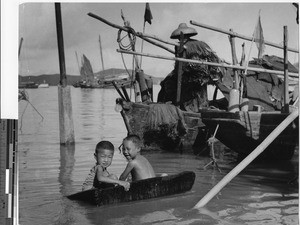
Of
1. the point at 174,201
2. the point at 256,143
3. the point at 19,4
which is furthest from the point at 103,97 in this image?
the point at 19,4

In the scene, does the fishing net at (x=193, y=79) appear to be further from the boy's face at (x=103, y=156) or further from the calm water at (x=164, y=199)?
the boy's face at (x=103, y=156)

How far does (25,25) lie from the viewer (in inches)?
186

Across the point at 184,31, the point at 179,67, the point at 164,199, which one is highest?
the point at 184,31

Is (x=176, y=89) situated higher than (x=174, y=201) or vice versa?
(x=176, y=89)

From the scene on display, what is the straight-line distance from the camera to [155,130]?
9.90 metres

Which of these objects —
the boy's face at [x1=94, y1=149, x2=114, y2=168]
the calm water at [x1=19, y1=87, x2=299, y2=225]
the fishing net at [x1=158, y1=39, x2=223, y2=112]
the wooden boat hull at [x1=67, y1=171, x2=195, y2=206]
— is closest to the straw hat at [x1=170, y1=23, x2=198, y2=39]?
the fishing net at [x1=158, y1=39, x2=223, y2=112]

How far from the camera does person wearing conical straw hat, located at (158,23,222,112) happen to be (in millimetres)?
9750

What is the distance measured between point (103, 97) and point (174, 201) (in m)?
20.6

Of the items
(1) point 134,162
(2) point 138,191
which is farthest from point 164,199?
(1) point 134,162

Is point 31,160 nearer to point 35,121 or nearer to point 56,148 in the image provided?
point 56,148

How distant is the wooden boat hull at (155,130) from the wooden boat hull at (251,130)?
1169 mm

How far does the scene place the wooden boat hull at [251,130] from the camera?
7.66 meters

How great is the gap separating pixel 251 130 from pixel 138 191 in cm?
260

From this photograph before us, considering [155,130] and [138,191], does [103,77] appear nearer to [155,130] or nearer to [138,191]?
[155,130]
